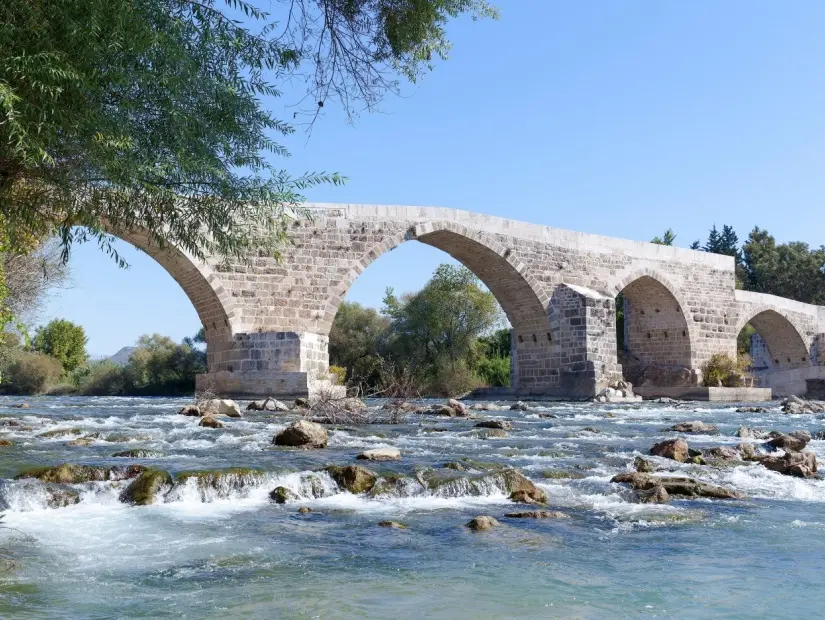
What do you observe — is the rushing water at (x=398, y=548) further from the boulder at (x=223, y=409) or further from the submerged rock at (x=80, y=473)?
the boulder at (x=223, y=409)

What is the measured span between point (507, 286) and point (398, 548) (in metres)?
14.6

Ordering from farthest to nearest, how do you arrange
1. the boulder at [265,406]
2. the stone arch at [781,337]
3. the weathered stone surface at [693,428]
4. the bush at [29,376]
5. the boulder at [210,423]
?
the bush at [29,376] < the stone arch at [781,337] < the boulder at [265,406] < the weathered stone surface at [693,428] < the boulder at [210,423]

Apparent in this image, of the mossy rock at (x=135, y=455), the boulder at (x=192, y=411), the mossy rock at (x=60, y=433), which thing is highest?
the boulder at (x=192, y=411)

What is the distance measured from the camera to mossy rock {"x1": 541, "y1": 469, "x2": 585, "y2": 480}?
19.9ft

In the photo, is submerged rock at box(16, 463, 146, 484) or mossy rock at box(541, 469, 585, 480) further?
mossy rock at box(541, 469, 585, 480)

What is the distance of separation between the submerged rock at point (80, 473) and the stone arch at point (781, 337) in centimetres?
2169

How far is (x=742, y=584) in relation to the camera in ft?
11.1

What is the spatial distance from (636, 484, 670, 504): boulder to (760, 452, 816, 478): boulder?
1533 mm

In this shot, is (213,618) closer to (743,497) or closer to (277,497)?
(277,497)

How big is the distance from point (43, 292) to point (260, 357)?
216 inches

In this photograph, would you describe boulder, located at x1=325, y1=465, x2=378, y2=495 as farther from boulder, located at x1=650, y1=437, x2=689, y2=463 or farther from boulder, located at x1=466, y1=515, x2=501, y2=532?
boulder, located at x1=650, y1=437, x2=689, y2=463

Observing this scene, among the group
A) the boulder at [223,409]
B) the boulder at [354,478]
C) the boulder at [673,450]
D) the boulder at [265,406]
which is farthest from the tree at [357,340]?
the boulder at [354,478]

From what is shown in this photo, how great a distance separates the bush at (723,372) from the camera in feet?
67.7

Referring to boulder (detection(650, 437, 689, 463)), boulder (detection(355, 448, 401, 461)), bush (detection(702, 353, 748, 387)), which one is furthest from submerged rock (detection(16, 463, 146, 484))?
bush (detection(702, 353, 748, 387))
